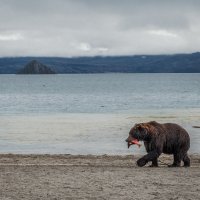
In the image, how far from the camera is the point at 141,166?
16.1 m

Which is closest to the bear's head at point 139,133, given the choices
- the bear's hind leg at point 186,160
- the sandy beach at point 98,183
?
the sandy beach at point 98,183

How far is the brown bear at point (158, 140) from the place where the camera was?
15.4m

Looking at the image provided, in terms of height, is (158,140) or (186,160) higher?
(158,140)

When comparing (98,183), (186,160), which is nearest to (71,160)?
(186,160)

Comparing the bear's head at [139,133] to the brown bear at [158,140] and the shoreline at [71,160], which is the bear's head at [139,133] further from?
the shoreline at [71,160]

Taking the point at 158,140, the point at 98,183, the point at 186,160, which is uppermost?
the point at 158,140

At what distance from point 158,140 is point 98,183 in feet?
11.6

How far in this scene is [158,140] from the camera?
51.1 feet

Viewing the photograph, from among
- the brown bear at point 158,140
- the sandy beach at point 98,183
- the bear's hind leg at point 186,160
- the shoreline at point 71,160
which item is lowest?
the shoreline at point 71,160

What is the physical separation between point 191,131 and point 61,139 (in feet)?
27.2

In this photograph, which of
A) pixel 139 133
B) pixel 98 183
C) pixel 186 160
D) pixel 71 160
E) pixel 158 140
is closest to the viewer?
pixel 98 183

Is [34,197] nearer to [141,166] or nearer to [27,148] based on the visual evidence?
[141,166]

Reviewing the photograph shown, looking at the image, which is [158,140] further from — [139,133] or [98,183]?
[98,183]

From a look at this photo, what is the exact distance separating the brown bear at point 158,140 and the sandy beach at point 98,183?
0.68 meters
